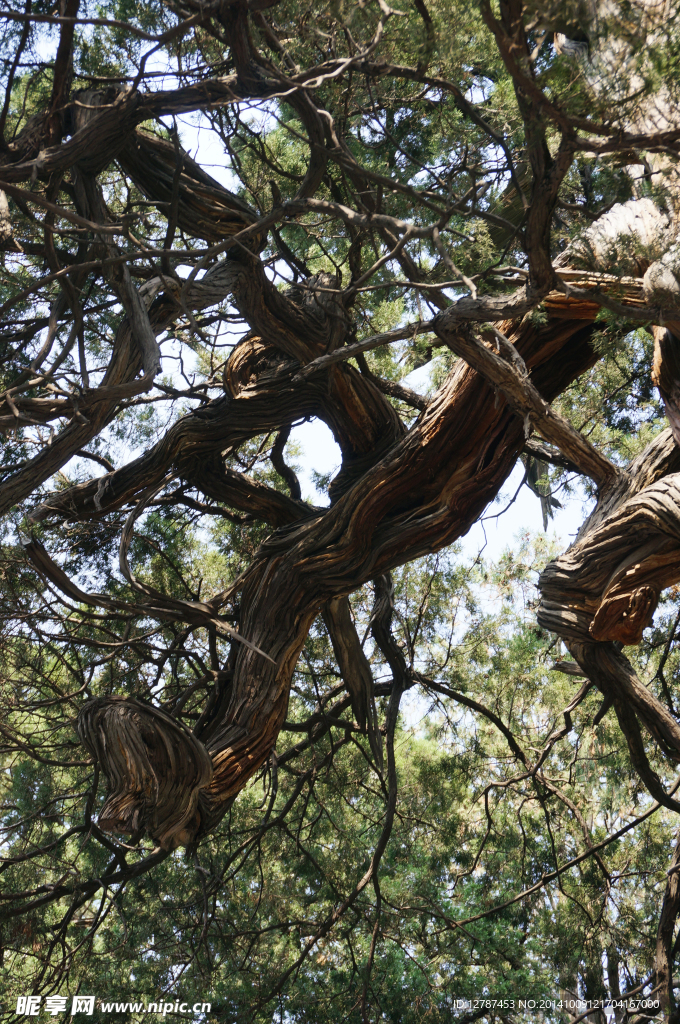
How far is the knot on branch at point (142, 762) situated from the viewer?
208cm

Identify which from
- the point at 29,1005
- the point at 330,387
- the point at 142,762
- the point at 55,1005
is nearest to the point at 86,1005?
the point at 55,1005

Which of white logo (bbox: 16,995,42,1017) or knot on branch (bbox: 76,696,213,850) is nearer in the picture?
knot on branch (bbox: 76,696,213,850)

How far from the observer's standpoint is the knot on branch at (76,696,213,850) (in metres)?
2.08

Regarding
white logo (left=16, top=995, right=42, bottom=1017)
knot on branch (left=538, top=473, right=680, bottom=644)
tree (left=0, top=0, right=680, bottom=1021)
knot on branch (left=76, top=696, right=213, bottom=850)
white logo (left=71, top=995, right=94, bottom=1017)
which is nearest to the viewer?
→ tree (left=0, top=0, right=680, bottom=1021)

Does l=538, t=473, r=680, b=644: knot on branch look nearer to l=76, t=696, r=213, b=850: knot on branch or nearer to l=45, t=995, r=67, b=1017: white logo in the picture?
l=76, t=696, r=213, b=850: knot on branch

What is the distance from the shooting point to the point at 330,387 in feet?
9.31

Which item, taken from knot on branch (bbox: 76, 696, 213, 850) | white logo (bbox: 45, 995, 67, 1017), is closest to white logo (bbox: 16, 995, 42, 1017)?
white logo (bbox: 45, 995, 67, 1017)

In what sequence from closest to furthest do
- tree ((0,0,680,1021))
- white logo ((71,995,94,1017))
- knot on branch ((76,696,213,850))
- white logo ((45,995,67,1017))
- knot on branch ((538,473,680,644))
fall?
tree ((0,0,680,1021)) → knot on branch ((76,696,213,850)) → knot on branch ((538,473,680,644)) → white logo ((45,995,67,1017)) → white logo ((71,995,94,1017))

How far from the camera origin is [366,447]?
9.81 feet

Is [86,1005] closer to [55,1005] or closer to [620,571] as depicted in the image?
[55,1005]

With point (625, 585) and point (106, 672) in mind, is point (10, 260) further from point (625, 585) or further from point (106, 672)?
point (625, 585)

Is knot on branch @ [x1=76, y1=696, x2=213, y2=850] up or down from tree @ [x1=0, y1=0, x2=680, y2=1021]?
down

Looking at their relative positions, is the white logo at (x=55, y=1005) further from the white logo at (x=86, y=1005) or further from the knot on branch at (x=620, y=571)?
the knot on branch at (x=620, y=571)

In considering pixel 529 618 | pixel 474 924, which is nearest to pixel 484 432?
pixel 529 618
